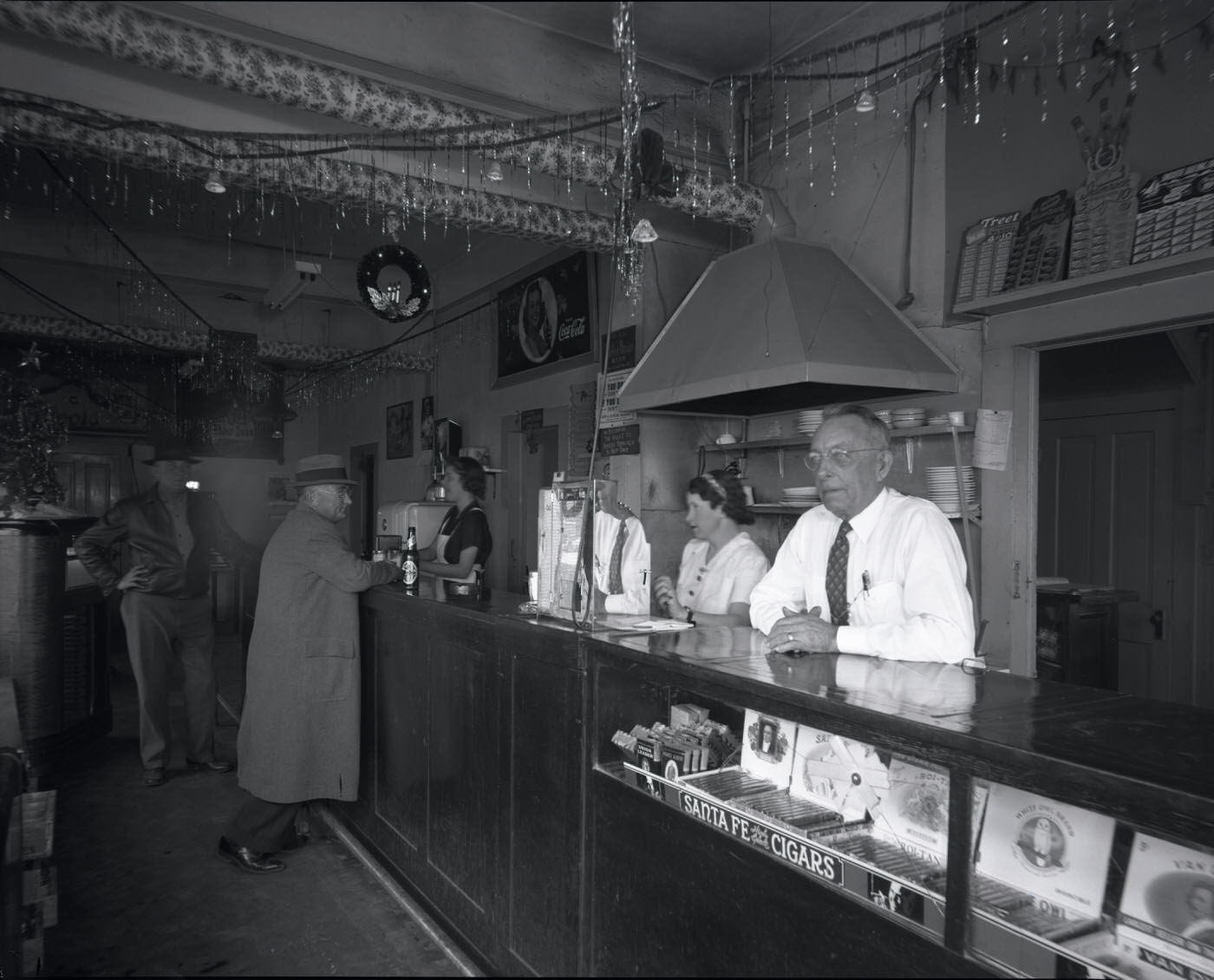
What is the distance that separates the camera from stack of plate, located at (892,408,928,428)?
4258 millimetres

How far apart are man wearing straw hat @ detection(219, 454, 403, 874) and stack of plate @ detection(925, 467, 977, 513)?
9.14 ft

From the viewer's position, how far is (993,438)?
13.1 ft

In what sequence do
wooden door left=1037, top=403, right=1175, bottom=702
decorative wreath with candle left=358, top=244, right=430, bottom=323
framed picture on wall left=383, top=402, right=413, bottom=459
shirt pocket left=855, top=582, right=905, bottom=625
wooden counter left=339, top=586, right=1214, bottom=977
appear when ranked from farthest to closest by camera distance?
framed picture on wall left=383, top=402, right=413, bottom=459, wooden door left=1037, top=403, right=1175, bottom=702, decorative wreath with candle left=358, top=244, right=430, bottom=323, shirt pocket left=855, top=582, right=905, bottom=625, wooden counter left=339, top=586, right=1214, bottom=977

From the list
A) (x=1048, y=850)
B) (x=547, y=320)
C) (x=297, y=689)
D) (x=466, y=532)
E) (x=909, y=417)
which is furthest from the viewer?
(x=547, y=320)

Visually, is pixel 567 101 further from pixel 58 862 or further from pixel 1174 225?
pixel 58 862

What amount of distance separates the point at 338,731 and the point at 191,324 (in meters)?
8.31

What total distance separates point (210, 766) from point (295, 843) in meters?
1.34

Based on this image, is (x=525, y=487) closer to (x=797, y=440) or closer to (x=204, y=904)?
(x=797, y=440)

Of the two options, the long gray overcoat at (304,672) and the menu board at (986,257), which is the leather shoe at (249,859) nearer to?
the long gray overcoat at (304,672)

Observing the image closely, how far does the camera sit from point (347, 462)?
12211mm

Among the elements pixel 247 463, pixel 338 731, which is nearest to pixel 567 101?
pixel 338 731

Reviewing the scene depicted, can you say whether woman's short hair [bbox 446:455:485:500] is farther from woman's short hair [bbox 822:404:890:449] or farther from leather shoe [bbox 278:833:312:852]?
woman's short hair [bbox 822:404:890:449]

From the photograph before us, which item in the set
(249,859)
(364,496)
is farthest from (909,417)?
(364,496)

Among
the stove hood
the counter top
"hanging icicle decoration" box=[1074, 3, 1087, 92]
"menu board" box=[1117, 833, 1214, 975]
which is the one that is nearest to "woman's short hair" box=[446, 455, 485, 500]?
the stove hood
